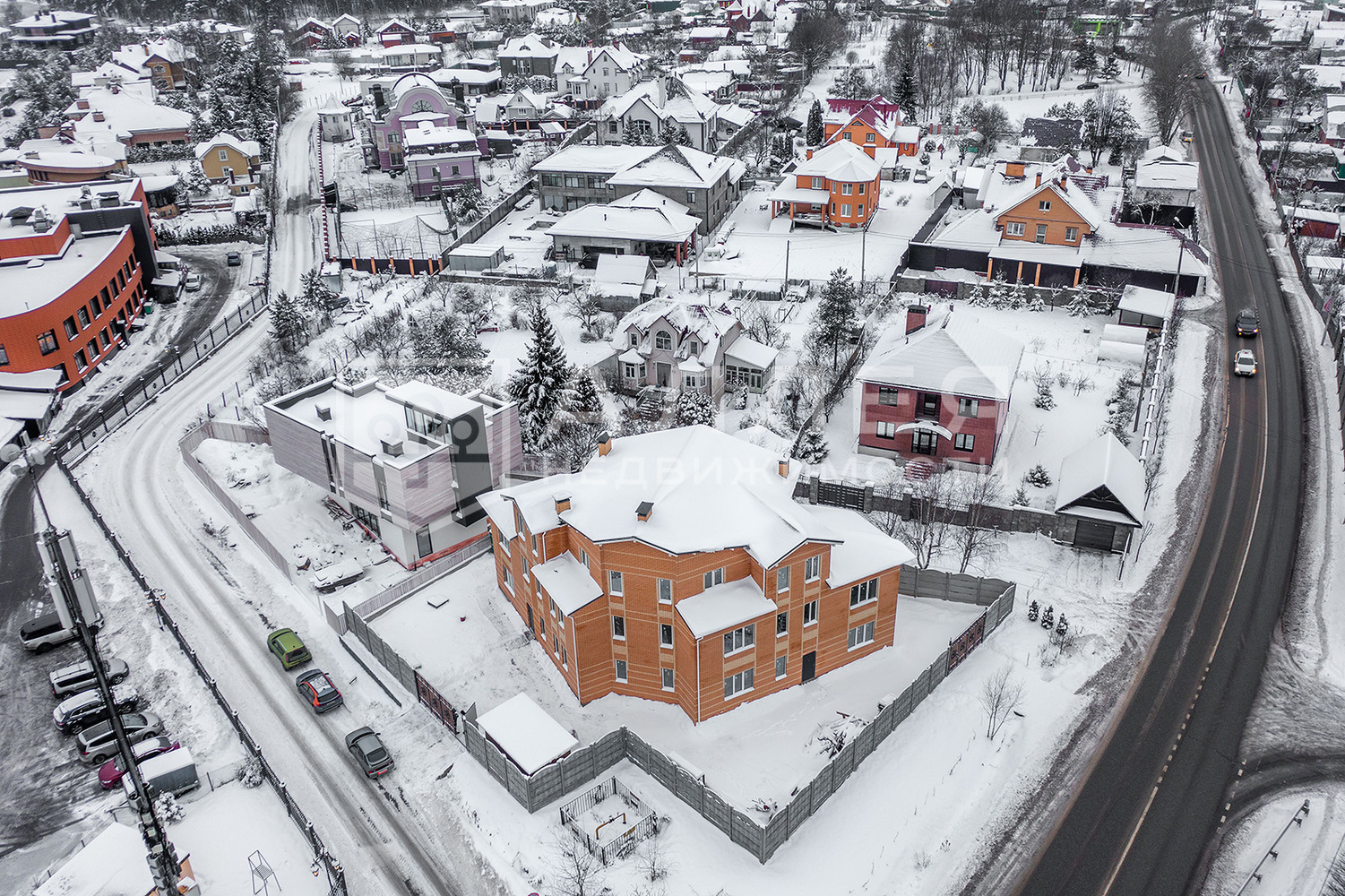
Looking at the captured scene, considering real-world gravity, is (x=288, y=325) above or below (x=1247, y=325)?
below

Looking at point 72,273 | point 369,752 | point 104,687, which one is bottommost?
point 369,752

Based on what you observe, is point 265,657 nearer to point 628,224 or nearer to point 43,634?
point 43,634

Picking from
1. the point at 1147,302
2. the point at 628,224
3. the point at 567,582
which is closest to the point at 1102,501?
the point at 567,582

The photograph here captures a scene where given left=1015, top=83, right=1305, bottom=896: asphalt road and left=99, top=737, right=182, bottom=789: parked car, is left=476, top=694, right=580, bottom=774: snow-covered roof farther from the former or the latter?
left=1015, top=83, right=1305, bottom=896: asphalt road

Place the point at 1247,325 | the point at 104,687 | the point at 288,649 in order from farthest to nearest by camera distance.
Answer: the point at 1247,325 → the point at 288,649 → the point at 104,687

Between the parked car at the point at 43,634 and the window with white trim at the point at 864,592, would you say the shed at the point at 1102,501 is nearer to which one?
the window with white trim at the point at 864,592

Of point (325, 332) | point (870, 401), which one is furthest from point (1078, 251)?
point (325, 332)

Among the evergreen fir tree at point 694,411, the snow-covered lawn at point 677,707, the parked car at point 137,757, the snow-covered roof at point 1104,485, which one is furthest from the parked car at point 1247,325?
the parked car at point 137,757
